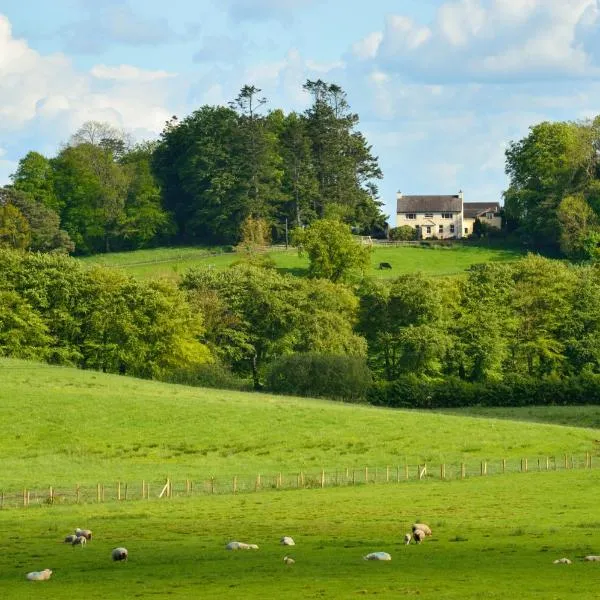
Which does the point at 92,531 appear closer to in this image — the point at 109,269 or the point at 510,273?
the point at 109,269

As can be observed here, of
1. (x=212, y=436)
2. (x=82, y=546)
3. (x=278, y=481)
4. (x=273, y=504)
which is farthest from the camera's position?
(x=212, y=436)

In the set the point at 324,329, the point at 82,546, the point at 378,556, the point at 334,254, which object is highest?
the point at 334,254

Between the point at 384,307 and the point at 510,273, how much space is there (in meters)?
14.9

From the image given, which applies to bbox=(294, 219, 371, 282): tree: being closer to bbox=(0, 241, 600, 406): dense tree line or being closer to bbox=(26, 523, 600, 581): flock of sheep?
bbox=(0, 241, 600, 406): dense tree line

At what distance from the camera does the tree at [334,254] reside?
157 m

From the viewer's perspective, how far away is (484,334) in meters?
130

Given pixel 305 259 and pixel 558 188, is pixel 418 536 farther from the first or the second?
pixel 558 188

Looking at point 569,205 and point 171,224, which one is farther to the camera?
point 171,224

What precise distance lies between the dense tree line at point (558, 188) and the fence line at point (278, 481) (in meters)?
106

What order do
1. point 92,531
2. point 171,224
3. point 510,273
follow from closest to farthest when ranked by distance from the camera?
point 92,531
point 510,273
point 171,224

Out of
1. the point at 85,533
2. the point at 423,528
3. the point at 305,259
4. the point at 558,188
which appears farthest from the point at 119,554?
the point at 558,188

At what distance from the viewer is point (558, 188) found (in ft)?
625

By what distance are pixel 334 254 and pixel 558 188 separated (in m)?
46.5

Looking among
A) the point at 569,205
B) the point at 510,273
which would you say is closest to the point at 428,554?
the point at 510,273
